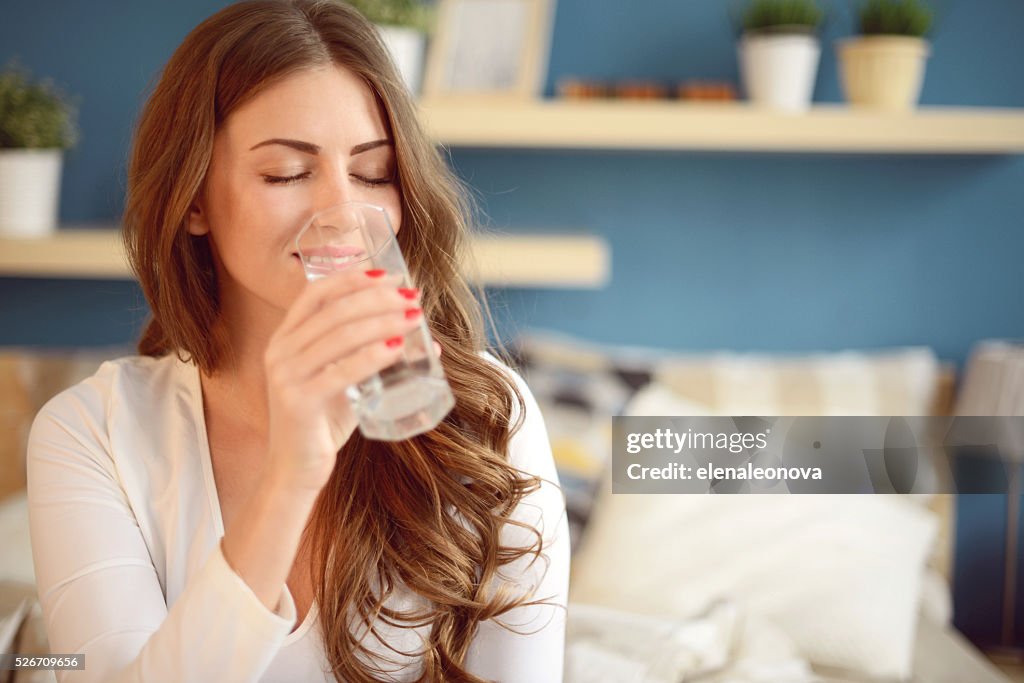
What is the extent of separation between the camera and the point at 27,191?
2.50 meters

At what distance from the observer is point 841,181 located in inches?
107

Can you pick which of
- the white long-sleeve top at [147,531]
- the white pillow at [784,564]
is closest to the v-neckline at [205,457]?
the white long-sleeve top at [147,531]

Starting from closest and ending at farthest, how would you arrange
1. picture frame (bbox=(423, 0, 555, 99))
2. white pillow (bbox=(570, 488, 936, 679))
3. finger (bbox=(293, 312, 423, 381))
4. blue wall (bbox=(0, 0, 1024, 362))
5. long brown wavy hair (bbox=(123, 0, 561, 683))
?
finger (bbox=(293, 312, 423, 381)) < long brown wavy hair (bbox=(123, 0, 561, 683)) < white pillow (bbox=(570, 488, 936, 679)) < picture frame (bbox=(423, 0, 555, 99)) < blue wall (bbox=(0, 0, 1024, 362))

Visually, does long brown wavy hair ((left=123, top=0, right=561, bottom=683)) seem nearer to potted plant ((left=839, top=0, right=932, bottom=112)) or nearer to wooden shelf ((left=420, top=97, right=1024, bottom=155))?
wooden shelf ((left=420, top=97, right=1024, bottom=155))

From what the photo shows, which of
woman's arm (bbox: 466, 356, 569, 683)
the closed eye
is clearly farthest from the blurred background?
the closed eye

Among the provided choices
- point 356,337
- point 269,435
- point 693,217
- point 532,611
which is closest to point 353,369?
point 356,337

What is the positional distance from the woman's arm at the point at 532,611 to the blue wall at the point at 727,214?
1576 mm

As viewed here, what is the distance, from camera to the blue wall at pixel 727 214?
2.73 metres

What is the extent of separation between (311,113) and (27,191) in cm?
171

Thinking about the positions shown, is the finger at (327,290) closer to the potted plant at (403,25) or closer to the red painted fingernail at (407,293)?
the red painted fingernail at (407,293)

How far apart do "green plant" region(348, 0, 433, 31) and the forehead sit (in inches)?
54.7

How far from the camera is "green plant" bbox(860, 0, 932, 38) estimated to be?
2445 millimetres

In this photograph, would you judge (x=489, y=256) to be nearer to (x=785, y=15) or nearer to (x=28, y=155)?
(x=785, y=15)

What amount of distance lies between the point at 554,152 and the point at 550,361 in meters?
0.57
